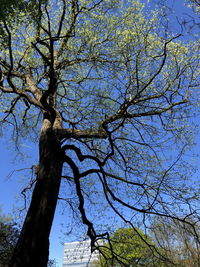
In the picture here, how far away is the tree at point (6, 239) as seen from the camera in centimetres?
784

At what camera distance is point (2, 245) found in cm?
841

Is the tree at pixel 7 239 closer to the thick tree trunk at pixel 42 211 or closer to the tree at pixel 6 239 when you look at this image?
the tree at pixel 6 239

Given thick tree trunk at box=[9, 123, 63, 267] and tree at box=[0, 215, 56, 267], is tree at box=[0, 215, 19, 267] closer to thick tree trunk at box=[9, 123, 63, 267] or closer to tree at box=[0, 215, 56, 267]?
tree at box=[0, 215, 56, 267]

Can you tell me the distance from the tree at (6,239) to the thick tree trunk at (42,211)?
163 inches

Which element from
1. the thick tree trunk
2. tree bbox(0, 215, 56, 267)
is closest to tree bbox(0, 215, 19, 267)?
tree bbox(0, 215, 56, 267)

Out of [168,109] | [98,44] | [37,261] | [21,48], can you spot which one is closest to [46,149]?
[37,261]

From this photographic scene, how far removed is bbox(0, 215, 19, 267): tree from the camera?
309 inches

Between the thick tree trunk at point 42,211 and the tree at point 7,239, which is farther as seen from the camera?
the tree at point 7,239

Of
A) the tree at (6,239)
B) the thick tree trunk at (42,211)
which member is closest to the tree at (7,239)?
the tree at (6,239)

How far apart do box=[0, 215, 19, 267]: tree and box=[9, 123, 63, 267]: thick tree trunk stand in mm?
4132

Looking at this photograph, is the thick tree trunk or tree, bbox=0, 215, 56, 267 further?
tree, bbox=0, 215, 56, 267

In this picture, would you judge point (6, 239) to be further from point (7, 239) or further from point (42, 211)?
point (42, 211)

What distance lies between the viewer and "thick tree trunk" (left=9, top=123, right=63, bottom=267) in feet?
12.2

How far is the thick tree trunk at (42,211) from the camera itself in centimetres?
371
